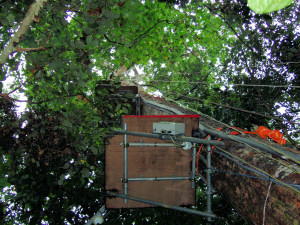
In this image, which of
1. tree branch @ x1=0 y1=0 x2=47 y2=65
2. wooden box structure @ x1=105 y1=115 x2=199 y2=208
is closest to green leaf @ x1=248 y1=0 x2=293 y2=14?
tree branch @ x1=0 y1=0 x2=47 y2=65

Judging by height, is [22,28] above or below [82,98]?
above

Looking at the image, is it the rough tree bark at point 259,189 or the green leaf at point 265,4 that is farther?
the rough tree bark at point 259,189

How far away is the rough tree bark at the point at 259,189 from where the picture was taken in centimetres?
235

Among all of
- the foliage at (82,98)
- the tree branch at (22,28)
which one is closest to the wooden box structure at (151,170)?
the foliage at (82,98)

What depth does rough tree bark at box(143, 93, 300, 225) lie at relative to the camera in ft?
7.71

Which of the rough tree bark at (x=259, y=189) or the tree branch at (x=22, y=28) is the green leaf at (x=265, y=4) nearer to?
the rough tree bark at (x=259, y=189)

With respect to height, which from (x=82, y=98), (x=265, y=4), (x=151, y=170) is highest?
(x=265, y=4)

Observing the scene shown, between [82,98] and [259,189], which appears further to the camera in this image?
[82,98]

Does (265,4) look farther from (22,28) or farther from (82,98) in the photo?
(82,98)

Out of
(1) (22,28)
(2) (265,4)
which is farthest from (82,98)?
(2) (265,4)

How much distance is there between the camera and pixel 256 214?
287 centimetres

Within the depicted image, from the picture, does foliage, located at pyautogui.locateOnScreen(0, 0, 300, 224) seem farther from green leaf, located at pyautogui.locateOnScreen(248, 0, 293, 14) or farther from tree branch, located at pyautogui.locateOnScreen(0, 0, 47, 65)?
green leaf, located at pyautogui.locateOnScreen(248, 0, 293, 14)

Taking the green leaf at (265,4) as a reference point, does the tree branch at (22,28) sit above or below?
above

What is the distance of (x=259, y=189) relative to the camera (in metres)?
2.82
